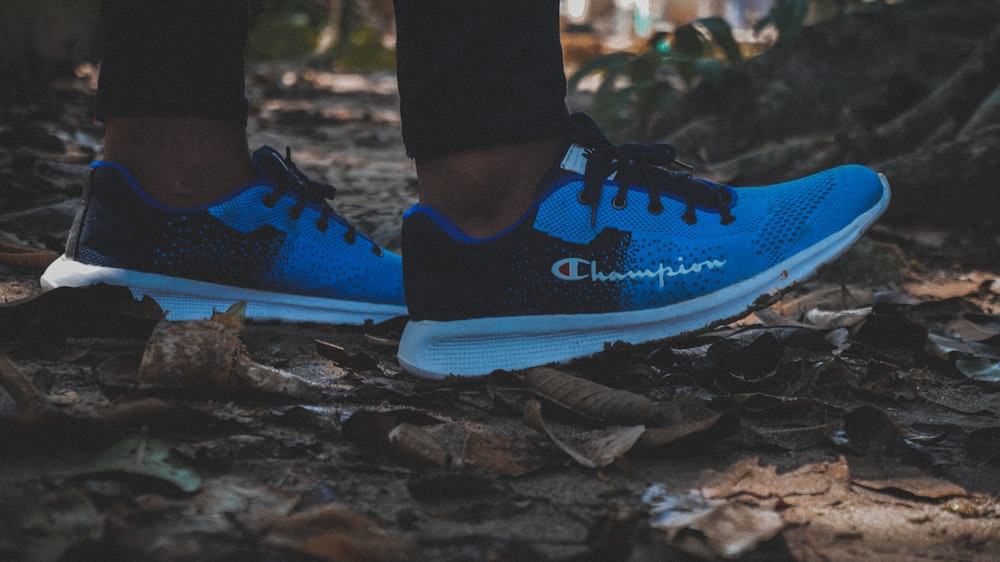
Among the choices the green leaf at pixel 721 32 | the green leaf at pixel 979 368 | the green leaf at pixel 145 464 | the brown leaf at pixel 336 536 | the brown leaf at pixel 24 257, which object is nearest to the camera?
the brown leaf at pixel 336 536

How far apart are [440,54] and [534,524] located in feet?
2.44

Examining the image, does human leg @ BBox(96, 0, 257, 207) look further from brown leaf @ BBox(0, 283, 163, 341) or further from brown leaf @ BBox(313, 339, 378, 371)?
brown leaf @ BBox(313, 339, 378, 371)

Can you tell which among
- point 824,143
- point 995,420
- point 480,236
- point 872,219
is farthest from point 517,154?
point 824,143

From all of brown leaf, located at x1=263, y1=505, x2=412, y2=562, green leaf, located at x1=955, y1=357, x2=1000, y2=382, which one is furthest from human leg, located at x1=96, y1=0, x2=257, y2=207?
green leaf, located at x1=955, y1=357, x2=1000, y2=382

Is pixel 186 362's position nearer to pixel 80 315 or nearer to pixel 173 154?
pixel 80 315

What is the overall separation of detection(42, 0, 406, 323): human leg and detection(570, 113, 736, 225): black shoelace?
1.73 feet

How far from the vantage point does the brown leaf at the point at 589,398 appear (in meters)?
1.22

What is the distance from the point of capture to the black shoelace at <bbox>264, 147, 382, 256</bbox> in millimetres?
1741

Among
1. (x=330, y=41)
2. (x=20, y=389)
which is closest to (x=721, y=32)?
(x=20, y=389)

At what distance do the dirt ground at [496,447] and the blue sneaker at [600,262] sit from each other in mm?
60

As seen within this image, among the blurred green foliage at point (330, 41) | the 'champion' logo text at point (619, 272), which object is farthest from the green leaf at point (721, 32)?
the blurred green foliage at point (330, 41)

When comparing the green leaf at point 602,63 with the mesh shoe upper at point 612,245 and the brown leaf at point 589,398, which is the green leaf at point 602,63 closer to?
the mesh shoe upper at point 612,245

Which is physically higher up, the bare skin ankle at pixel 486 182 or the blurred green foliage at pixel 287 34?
the blurred green foliage at pixel 287 34

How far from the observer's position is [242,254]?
170 centimetres
